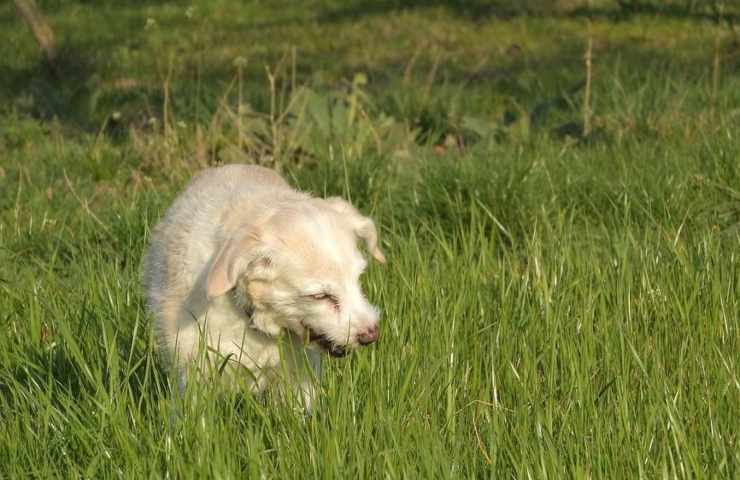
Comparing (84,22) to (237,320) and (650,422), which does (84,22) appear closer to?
(237,320)

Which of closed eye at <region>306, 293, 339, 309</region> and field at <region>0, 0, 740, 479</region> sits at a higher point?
closed eye at <region>306, 293, 339, 309</region>

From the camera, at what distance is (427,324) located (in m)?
3.61

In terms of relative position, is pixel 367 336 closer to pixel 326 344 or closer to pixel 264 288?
pixel 326 344

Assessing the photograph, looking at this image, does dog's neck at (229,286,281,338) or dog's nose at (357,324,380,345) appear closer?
dog's nose at (357,324,380,345)

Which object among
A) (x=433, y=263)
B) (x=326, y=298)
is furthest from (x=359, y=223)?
(x=433, y=263)

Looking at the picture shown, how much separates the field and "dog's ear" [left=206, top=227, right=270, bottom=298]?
265 millimetres

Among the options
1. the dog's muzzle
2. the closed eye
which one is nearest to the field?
the dog's muzzle

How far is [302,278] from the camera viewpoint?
10.1 feet

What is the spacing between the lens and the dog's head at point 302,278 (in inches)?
120

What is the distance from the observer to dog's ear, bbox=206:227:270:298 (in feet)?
9.73

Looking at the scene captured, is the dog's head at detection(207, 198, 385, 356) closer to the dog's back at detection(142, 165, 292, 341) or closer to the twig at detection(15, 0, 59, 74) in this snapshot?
the dog's back at detection(142, 165, 292, 341)

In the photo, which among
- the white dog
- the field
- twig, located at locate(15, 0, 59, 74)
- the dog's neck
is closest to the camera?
the field

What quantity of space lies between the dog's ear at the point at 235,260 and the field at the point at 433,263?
265 millimetres

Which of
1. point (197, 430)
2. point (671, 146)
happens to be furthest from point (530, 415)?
point (671, 146)
